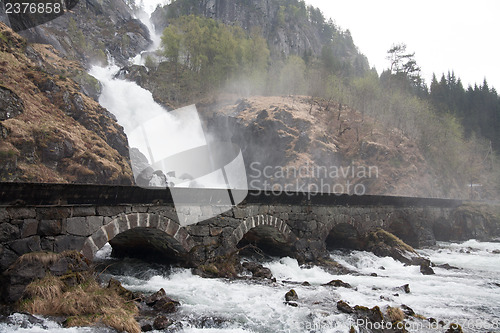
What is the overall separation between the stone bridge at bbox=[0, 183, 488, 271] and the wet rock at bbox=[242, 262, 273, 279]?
2.87 ft

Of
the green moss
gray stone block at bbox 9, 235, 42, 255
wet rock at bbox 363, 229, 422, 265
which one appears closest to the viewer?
gray stone block at bbox 9, 235, 42, 255

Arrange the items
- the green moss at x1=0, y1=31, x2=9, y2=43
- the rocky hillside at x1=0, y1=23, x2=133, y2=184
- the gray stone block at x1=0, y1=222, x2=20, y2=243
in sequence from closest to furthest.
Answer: the gray stone block at x1=0, y1=222, x2=20, y2=243
the rocky hillside at x1=0, y1=23, x2=133, y2=184
the green moss at x1=0, y1=31, x2=9, y2=43

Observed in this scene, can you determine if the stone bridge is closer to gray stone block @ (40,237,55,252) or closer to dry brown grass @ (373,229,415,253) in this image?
gray stone block @ (40,237,55,252)

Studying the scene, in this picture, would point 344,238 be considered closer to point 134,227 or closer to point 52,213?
point 134,227

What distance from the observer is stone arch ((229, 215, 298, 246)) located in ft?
36.0

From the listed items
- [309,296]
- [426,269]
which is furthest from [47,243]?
[426,269]

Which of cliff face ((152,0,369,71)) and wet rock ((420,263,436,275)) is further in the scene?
cliff face ((152,0,369,71))

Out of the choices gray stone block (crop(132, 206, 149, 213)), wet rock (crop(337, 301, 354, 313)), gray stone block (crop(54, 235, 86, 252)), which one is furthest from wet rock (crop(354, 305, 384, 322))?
gray stone block (crop(54, 235, 86, 252))

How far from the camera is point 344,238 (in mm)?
16938

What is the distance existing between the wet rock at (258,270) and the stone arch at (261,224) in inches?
34.8

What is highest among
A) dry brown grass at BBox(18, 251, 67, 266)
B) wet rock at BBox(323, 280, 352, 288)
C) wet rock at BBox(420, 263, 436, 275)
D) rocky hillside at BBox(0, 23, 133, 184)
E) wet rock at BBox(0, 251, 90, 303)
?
rocky hillside at BBox(0, 23, 133, 184)

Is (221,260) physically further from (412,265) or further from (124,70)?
(124,70)

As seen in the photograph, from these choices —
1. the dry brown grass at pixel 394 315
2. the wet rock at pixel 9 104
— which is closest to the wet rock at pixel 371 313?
the dry brown grass at pixel 394 315

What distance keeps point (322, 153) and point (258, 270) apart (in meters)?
25.2
